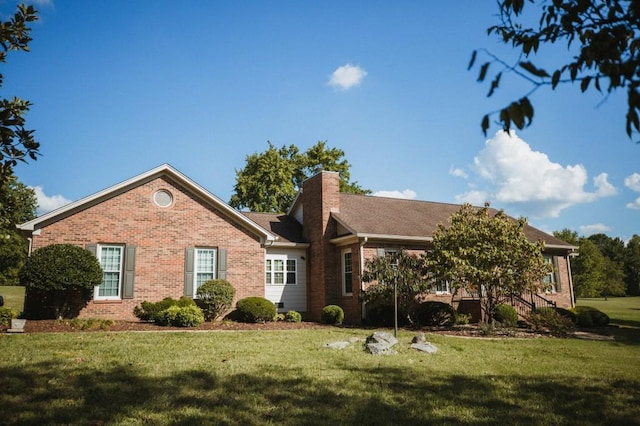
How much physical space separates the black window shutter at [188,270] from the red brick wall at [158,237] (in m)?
0.14

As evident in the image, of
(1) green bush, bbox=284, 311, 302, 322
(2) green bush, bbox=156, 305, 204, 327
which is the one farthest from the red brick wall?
(2) green bush, bbox=156, 305, 204, 327

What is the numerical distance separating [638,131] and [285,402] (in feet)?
17.1

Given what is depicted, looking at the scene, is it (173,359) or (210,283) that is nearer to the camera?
(173,359)

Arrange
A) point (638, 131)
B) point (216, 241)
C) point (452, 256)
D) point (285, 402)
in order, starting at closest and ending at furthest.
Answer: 1. point (638, 131)
2. point (285, 402)
3. point (452, 256)
4. point (216, 241)

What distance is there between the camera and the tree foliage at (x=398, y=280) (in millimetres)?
16891

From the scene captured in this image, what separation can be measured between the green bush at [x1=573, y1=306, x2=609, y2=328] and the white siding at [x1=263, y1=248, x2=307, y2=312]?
→ 12.2 meters

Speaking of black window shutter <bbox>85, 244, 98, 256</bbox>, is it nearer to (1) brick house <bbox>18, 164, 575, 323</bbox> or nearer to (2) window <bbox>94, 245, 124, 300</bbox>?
(1) brick house <bbox>18, 164, 575, 323</bbox>

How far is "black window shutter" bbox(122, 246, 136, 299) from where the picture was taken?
16.9 m

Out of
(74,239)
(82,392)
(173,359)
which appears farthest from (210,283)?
(82,392)

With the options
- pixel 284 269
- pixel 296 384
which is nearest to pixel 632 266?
pixel 284 269

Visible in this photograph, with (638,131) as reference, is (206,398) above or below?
below

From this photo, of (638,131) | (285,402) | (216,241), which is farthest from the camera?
(216,241)

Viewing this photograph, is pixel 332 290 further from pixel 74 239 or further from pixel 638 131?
pixel 638 131

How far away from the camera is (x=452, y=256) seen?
1585cm
